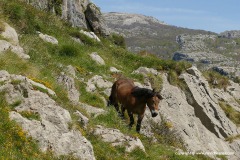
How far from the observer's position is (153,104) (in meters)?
17.1

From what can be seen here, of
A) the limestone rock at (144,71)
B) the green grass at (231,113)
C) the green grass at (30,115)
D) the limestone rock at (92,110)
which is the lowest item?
the green grass at (231,113)

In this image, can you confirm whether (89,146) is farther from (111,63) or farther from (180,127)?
(111,63)

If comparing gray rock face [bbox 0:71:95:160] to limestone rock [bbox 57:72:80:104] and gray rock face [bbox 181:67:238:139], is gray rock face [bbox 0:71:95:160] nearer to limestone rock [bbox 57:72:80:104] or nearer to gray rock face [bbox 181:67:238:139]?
limestone rock [bbox 57:72:80:104]

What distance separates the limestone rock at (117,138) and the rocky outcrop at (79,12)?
1928 centimetres

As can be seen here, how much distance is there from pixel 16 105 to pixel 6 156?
3.39 metres

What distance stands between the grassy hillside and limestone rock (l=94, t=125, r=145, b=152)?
305mm

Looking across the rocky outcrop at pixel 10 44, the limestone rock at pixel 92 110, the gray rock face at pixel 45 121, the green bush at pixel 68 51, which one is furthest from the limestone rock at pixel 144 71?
the gray rock face at pixel 45 121

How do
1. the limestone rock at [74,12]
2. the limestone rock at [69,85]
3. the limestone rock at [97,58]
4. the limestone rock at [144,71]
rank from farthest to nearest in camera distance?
the limestone rock at [74,12]
the limestone rock at [144,71]
the limestone rock at [97,58]
the limestone rock at [69,85]

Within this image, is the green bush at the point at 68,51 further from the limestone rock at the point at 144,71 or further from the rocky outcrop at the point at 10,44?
the rocky outcrop at the point at 10,44

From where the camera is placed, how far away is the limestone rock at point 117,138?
14527 mm

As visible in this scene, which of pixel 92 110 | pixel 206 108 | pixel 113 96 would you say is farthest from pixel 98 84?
pixel 206 108

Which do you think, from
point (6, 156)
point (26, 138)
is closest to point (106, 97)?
point (26, 138)

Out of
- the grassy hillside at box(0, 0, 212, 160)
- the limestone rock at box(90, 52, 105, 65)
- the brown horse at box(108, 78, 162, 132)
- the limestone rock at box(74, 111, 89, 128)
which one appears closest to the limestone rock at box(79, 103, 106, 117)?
the grassy hillside at box(0, 0, 212, 160)

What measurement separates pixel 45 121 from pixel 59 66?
9132 mm
